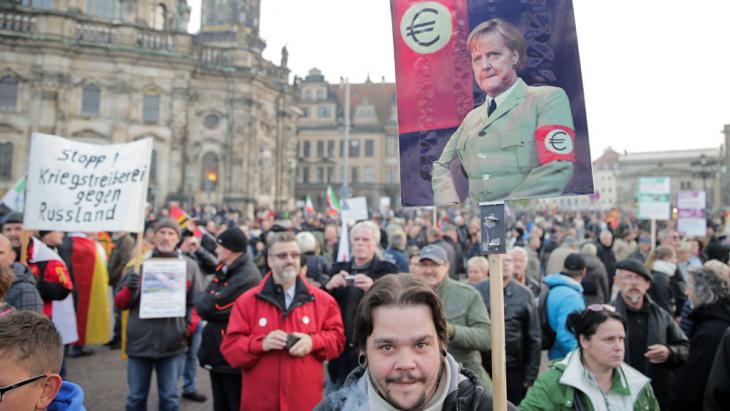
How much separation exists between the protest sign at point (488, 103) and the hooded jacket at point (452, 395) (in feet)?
3.21

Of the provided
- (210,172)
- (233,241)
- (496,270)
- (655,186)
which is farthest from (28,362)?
(210,172)

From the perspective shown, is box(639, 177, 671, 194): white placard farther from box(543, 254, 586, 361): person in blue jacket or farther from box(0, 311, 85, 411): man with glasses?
box(0, 311, 85, 411): man with glasses

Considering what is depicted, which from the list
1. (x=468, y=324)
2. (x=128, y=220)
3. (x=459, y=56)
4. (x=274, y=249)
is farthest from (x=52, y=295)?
(x=459, y=56)

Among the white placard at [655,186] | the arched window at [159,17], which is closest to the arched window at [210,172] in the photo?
the arched window at [159,17]

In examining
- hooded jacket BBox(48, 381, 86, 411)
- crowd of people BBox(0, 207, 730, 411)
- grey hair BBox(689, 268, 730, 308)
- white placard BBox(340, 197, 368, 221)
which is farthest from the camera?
white placard BBox(340, 197, 368, 221)

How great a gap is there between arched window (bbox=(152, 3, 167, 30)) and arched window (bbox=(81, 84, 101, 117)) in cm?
885

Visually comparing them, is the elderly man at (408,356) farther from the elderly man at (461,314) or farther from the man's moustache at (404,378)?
the elderly man at (461,314)

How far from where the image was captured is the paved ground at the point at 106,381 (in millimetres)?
6652

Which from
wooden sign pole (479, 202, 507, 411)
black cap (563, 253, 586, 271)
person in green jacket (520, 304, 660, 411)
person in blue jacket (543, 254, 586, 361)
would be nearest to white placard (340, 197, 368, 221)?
black cap (563, 253, 586, 271)

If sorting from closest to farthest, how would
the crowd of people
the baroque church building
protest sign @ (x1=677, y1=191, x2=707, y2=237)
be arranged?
the crowd of people → protest sign @ (x1=677, y1=191, x2=707, y2=237) → the baroque church building

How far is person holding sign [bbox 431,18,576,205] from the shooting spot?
2600 mm

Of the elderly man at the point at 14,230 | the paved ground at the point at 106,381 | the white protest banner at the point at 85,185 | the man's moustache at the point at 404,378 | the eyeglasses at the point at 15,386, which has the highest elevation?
the white protest banner at the point at 85,185

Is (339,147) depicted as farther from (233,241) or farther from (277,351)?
(277,351)

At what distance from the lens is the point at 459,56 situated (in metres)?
2.85
